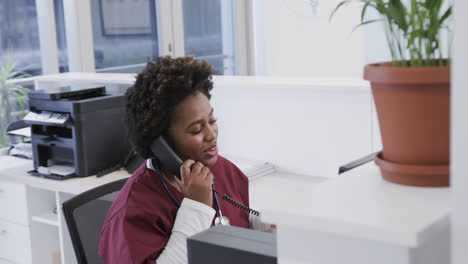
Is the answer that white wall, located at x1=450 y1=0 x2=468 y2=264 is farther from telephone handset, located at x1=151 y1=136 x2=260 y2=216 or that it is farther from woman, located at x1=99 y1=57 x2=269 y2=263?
telephone handset, located at x1=151 y1=136 x2=260 y2=216

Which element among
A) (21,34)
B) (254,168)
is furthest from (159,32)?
(254,168)

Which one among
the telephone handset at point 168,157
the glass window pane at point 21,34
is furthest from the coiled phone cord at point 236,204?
the glass window pane at point 21,34

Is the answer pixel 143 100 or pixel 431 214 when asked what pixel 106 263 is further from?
pixel 431 214

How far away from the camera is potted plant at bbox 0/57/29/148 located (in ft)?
12.8

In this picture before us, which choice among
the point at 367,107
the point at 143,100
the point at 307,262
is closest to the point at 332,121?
the point at 367,107

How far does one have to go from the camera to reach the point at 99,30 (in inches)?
192

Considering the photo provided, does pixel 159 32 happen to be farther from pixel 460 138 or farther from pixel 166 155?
pixel 460 138

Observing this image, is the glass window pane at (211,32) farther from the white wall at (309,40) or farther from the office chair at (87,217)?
the office chair at (87,217)

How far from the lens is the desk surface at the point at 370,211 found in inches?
22.9

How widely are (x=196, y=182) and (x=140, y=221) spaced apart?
0.58 ft

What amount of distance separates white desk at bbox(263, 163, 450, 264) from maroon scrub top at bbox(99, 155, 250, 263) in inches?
26.5

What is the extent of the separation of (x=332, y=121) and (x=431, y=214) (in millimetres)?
1712

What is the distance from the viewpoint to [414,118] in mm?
683

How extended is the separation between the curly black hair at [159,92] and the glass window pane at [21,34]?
2996 mm
